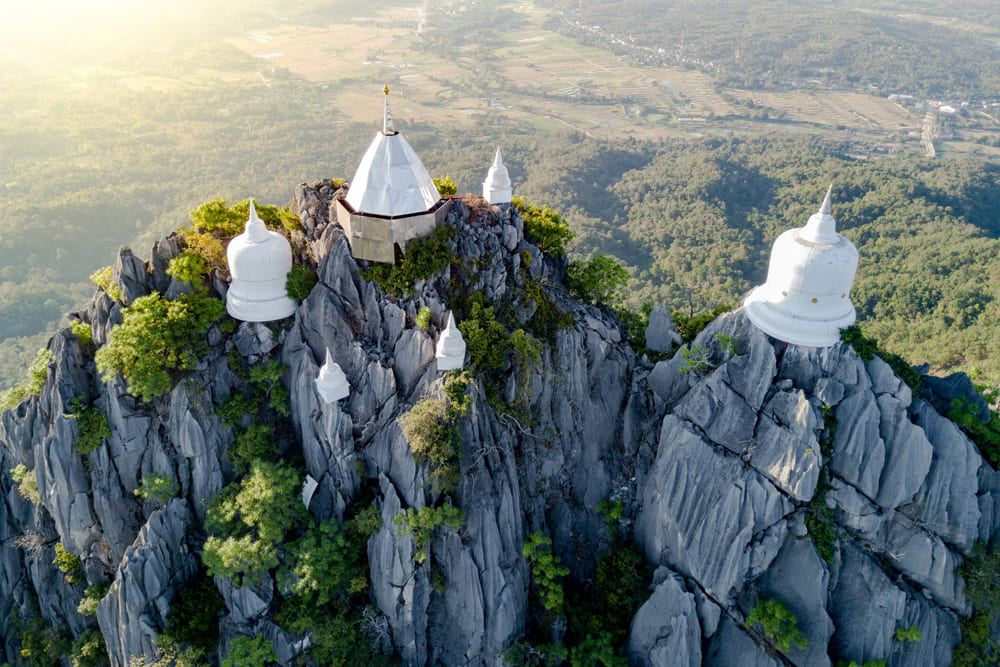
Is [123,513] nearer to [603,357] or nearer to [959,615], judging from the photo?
[603,357]

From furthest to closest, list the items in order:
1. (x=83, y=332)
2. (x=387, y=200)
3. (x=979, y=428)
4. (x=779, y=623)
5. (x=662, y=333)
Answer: (x=662, y=333) < (x=83, y=332) < (x=979, y=428) < (x=387, y=200) < (x=779, y=623)

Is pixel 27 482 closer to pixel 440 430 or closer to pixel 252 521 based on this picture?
pixel 252 521

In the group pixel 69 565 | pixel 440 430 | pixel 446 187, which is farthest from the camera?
pixel 446 187

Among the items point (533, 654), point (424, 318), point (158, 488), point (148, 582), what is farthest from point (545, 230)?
point (148, 582)

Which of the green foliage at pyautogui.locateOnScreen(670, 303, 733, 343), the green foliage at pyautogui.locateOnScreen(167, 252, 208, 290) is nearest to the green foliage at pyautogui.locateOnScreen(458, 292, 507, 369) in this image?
the green foliage at pyautogui.locateOnScreen(670, 303, 733, 343)

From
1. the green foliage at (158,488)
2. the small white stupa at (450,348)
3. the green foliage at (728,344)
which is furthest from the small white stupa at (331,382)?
the green foliage at (728,344)

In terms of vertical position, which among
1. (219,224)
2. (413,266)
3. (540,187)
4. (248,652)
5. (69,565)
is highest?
(219,224)

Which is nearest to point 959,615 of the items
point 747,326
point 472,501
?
point 747,326

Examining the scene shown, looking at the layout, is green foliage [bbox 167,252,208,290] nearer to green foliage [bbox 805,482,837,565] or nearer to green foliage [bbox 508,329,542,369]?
green foliage [bbox 508,329,542,369]
